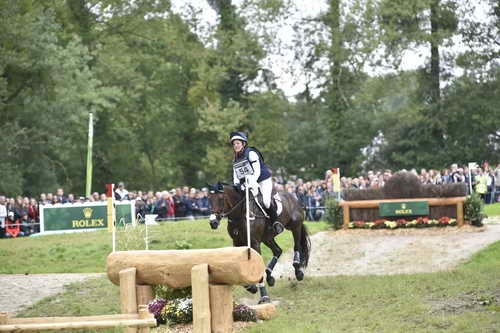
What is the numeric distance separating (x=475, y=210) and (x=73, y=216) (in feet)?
42.2

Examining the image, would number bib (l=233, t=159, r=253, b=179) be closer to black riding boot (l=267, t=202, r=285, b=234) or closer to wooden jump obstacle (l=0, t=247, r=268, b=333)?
black riding boot (l=267, t=202, r=285, b=234)

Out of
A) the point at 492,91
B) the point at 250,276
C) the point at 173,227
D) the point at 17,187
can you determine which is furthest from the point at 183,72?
the point at 250,276

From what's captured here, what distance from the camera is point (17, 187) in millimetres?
39375

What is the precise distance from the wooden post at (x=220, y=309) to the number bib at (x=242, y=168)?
3416 mm

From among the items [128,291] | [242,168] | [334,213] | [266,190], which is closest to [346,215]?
[334,213]

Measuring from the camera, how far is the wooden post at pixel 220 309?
966cm

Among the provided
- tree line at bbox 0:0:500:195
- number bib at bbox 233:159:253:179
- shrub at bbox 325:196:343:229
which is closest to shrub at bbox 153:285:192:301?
number bib at bbox 233:159:253:179

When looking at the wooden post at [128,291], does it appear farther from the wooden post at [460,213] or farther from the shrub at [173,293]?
the wooden post at [460,213]

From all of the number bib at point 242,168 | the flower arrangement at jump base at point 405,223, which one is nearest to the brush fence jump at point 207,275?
the number bib at point 242,168

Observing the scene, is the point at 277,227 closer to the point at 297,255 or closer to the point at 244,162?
the point at 297,255

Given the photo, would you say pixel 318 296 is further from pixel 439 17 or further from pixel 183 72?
pixel 183 72

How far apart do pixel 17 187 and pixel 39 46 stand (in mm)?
7558

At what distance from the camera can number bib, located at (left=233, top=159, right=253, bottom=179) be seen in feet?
42.1

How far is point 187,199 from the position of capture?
29.4 meters
